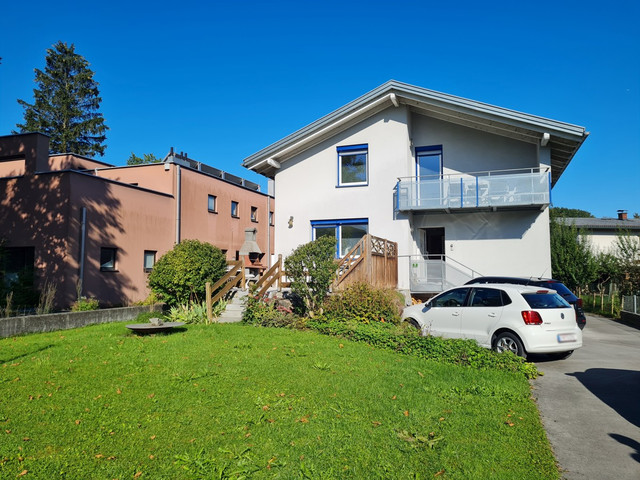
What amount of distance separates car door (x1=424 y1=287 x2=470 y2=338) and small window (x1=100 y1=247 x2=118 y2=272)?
45.4 feet

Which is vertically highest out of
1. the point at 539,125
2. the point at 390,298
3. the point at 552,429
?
the point at 539,125

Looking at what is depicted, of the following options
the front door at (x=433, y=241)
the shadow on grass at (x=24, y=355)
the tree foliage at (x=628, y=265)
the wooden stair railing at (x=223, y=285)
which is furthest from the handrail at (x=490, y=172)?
the shadow on grass at (x=24, y=355)

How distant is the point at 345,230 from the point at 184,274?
7.58 metres

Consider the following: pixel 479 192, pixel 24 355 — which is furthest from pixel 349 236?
pixel 24 355

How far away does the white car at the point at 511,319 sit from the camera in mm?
8672

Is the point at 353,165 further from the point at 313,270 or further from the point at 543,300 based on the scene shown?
the point at 543,300

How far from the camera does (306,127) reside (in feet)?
62.2

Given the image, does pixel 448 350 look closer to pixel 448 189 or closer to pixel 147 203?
pixel 448 189

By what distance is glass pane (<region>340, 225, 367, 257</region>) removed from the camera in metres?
18.6

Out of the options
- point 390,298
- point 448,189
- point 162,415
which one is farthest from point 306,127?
point 162,415

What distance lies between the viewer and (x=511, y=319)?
8953 millimetres

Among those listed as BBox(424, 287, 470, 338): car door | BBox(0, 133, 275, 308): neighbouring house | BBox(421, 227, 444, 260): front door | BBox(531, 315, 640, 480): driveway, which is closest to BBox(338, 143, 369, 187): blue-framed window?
BBox(421, 227, 444, 260): front door

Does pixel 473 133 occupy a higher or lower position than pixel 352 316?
higher

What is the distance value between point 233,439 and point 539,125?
15.7 m
